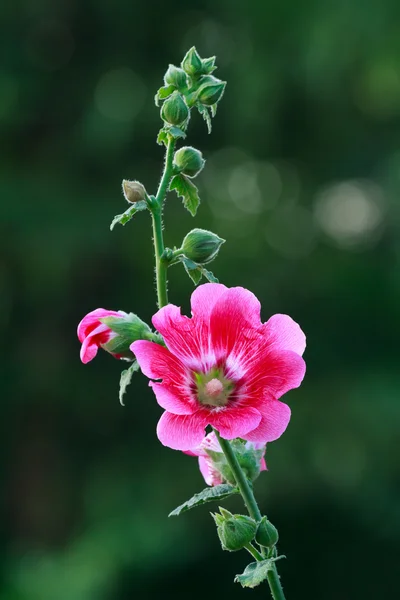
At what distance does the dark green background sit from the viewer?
544cm

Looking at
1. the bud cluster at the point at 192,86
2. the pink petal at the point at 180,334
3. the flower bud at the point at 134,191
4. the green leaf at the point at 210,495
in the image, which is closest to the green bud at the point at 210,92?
the bud cluster at the point at 192,86

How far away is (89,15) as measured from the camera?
20.0ft

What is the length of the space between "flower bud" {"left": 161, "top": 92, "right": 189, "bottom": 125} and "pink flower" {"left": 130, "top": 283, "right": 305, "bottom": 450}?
0.53 ft

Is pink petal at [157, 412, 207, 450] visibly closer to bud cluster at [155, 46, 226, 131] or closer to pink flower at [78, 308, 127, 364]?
pink flower at [78, 308, 127, 364]

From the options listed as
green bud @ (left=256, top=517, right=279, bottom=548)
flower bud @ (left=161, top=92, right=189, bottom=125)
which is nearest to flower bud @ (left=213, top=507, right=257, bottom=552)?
green bud @ (left=256, top=517, right=279, bottom=548)

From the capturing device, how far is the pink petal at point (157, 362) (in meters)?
0.77

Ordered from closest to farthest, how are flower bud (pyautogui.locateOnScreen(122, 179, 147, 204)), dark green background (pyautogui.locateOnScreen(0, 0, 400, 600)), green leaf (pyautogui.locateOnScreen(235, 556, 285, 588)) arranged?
green leaf (pyautogui.locateOnScreen(235, 556, 285, 588)) → flower bud (pyautogui.locateOnScreen(122, 179, 147, 204)) → dark green background (pyautogui.locateOnScreen(0, 0, 400, 600))

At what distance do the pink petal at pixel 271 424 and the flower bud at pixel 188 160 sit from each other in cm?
25

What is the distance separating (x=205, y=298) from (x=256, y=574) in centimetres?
22

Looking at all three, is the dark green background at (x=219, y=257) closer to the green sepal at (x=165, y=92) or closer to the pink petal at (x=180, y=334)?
the green sepal at (x=165, y=92)

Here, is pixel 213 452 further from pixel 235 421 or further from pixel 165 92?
pixel 165 92
